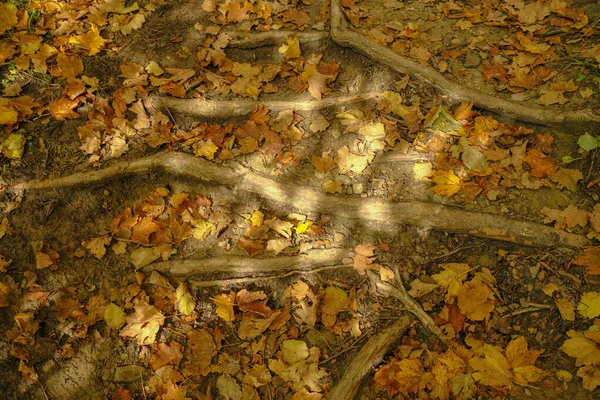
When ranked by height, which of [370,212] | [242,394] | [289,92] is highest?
[289,92]

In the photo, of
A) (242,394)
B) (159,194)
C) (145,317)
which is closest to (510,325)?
(242,394)

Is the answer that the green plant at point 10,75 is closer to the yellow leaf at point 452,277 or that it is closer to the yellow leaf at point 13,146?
the yellow leaf at point 13,146

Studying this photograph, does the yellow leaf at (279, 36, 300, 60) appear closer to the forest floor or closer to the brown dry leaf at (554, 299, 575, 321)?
the forest floor

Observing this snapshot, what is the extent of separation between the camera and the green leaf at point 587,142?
2.81 metres

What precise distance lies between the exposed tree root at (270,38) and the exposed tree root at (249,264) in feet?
6.97

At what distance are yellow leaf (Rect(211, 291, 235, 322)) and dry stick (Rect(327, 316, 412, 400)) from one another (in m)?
0.83

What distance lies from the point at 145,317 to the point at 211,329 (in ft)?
1.54

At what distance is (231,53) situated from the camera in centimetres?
390

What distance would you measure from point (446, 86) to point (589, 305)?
73.1 inches

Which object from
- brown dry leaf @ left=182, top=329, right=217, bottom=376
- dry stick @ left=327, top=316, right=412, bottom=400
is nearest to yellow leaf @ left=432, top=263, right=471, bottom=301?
dry stick @ left=327, top=316, right=412, bottom=400

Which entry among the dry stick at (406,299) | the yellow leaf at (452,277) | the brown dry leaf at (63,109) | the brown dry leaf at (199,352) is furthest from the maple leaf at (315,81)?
the brown dry leaf at (199,352)

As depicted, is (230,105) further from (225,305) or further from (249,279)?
(225,305)

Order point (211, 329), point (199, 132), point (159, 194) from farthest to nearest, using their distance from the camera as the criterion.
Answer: point (199, 132), point (159, 194), point (211, 329)

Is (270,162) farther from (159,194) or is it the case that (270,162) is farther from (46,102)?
(46,102)
